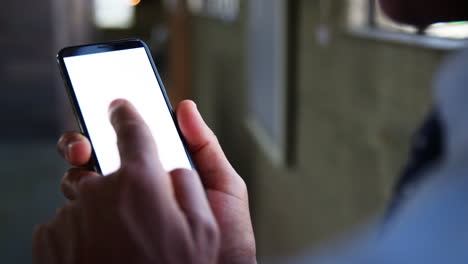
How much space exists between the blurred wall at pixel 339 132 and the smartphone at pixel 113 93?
20 cm

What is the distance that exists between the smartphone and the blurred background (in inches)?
4.0

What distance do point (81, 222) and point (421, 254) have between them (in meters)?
0.20

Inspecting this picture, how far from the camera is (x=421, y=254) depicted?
249mm

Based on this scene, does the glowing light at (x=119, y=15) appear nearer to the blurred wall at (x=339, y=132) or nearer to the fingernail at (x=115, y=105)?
the blurred wall at (x=339, y=132)

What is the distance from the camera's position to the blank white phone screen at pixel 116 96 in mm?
523

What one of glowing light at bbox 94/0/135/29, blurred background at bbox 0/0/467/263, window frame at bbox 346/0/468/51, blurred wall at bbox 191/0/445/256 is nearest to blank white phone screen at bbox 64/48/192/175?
blurred background at bbox 0/0/467/263

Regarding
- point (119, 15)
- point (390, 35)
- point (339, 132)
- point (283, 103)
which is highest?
point (390, 35)

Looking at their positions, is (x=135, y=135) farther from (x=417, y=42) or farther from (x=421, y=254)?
(x=417, y=42)

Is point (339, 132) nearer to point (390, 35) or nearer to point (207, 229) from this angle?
point (390, 35)

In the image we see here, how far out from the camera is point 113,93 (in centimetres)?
55

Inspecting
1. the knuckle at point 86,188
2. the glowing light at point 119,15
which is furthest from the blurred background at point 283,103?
the glowing light at point 119,15

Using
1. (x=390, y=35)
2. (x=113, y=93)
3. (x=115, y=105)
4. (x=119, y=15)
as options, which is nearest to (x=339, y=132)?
(x=390, y=35)

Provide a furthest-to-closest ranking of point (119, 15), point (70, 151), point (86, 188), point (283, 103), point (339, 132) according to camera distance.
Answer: point (119, 15), point (283, 103), point (339, 132), point (70, 151), point (86, 188)

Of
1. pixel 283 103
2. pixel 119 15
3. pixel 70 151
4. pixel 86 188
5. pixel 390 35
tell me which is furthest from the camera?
pixel 119 15
